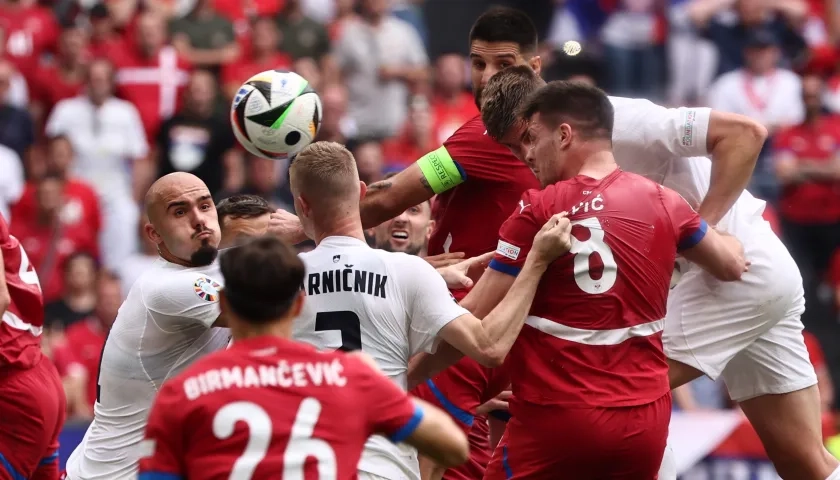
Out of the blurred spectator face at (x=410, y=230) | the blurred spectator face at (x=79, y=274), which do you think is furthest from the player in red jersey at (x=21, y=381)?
the blurred spectator face at (x=79, y=274)

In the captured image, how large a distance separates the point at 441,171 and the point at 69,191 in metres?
8.17

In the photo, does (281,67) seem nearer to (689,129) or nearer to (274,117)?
(274,117)

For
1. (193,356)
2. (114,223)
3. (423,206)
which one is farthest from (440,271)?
(114,223)

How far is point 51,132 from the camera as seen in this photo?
15.2m

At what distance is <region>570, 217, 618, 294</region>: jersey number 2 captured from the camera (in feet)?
20.8

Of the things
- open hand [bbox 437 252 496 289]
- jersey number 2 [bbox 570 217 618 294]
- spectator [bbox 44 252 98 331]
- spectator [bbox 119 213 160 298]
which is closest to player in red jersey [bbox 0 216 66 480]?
open hand [bbox 437 252 496 289]

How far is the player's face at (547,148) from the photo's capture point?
6629mm

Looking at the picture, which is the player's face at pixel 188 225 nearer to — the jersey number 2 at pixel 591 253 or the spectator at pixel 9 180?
the jersey number 2 at pixel 591 253

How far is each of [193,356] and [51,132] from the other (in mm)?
8769

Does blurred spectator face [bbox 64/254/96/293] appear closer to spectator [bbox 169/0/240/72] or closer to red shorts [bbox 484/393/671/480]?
spectator [bbox 169/0/240/72]

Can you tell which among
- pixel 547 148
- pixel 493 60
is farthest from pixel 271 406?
pixel 493 60

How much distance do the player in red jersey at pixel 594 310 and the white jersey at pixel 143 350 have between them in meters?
1.45

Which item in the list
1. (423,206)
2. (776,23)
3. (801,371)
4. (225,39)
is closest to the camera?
(801,371)

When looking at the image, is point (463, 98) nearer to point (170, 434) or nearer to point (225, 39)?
point (225, 39)
